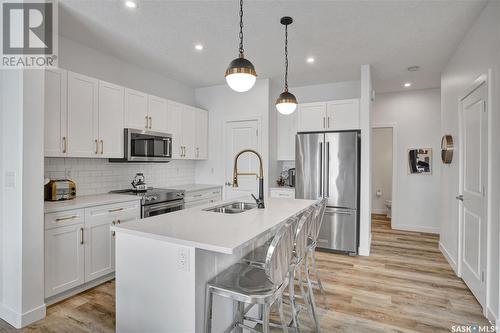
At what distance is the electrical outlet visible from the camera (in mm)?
1639

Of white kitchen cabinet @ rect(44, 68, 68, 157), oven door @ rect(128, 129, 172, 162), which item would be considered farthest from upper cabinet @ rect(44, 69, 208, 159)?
oven door @ rect(128, 129, 172, 162)

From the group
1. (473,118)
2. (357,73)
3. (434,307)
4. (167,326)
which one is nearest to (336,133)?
(357,73)

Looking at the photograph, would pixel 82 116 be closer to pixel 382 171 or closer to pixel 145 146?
pixel 145 146

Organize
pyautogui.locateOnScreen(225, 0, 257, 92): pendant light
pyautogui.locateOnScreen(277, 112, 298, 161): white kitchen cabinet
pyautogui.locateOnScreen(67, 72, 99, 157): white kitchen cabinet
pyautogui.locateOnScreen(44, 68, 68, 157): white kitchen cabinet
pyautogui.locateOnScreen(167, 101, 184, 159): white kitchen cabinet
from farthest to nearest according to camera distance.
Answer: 1. pyautogui.locateOnScreen(277, 112, 298, 161): white kitchen cabinet
2. pyautogui.locateOnScreen(167, 101, 184, 159): white kitchen cabinet
3. pyautogui.locateOnScreen(67, 72, 99, 157): white kitchen cabinet
4. pyautogui.locateOnScreen(44, 68, 68, 157): white kitchen cabinet
5. pyautogui.locateOnScreen(225, 0, 257, 92): pendant light

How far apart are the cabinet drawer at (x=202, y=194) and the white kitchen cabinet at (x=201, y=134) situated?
67cm

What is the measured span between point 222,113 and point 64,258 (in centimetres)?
343

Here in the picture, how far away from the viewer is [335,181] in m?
4.27

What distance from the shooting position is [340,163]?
4.23m

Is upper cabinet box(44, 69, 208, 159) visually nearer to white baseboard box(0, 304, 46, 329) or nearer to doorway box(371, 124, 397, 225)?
white baseboard box(0, 304, 46, 329)

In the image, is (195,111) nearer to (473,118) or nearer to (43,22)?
(43,22)

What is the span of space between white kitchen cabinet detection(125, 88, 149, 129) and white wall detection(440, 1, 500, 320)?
154 inches

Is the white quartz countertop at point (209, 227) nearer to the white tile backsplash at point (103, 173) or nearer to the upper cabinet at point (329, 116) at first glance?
the white tile backsplash at point (103, 173)

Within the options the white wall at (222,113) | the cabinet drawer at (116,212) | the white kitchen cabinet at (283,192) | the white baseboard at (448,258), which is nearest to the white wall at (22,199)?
the cabinet drawer at (116,212)

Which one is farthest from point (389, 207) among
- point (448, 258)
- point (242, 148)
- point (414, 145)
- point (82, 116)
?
point (82, 116)
